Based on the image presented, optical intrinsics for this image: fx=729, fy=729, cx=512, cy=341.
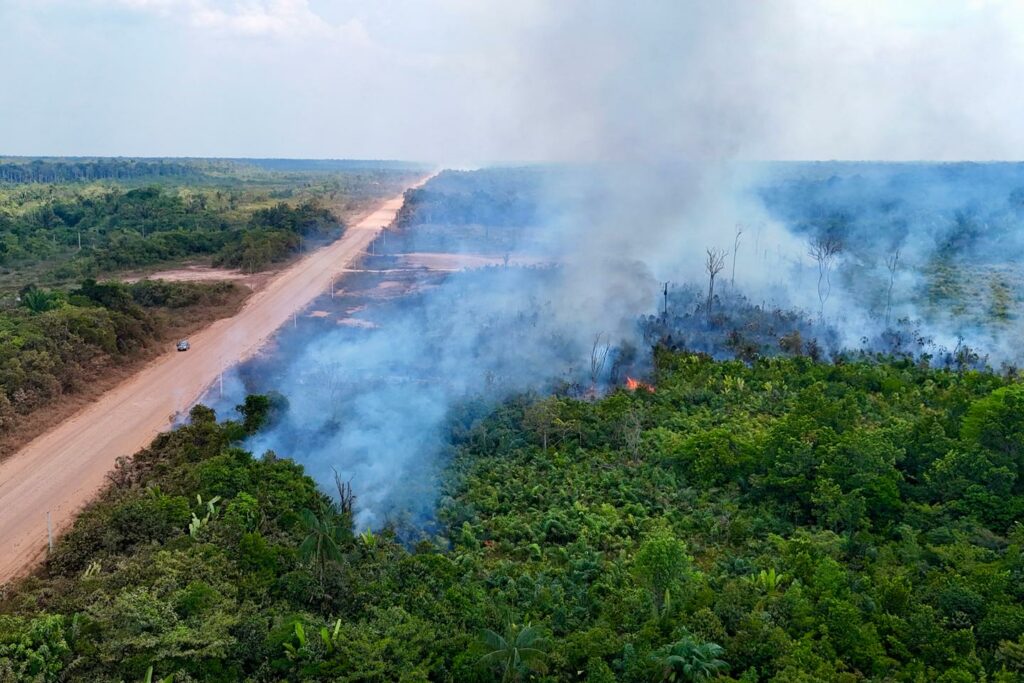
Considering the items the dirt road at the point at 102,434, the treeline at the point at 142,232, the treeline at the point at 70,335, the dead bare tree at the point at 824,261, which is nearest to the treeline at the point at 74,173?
the treeline at the point at 142,232

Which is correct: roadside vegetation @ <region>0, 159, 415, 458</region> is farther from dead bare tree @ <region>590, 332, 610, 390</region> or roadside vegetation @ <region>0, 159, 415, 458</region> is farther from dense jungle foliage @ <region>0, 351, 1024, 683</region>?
dead bare tree @ <region>590, 332, 610, 390</region>

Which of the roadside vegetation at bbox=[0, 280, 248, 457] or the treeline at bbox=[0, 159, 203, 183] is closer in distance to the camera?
the roadside vegetation at bbox=[0, 280, 248, 457]

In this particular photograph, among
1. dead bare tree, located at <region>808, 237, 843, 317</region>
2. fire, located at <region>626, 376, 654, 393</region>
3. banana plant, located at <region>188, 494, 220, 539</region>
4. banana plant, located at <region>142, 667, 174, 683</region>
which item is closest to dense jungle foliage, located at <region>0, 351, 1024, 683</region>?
banana plant, located at <region>188, 494, 220, 539</region>

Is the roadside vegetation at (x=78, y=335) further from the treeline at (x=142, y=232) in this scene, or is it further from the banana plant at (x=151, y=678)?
the banana plant at (x=151, y=678)

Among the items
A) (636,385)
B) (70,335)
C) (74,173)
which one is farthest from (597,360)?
(74,173)

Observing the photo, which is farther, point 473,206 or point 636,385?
point 473,206

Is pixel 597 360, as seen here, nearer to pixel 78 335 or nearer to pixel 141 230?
pixel 78 335
